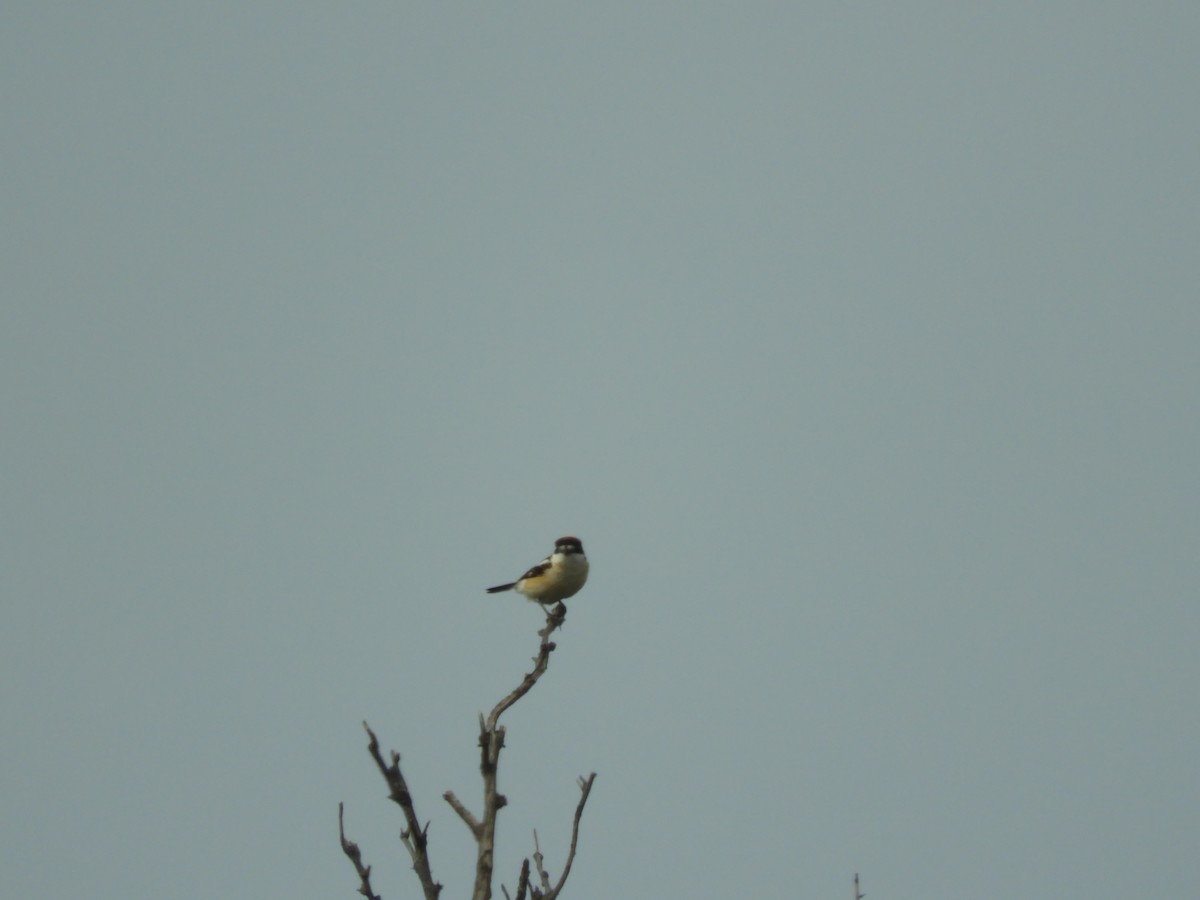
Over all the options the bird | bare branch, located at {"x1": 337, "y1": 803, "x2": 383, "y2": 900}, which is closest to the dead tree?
bare branch, located at {"x1": 337, "y1": 803, "x2": 383, "y2": 900}

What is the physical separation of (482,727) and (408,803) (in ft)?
2.15

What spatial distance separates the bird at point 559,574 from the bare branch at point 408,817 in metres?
8.70

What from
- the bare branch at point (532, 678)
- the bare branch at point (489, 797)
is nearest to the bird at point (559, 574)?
the bare branch at point (532, 678)

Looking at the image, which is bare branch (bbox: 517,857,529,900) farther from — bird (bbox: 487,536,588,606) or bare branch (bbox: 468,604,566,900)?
bird (bbox: 487,536,588,606)

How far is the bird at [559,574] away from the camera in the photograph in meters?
15.4

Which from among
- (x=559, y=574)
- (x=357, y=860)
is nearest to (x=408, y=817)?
(x=357, y=860)

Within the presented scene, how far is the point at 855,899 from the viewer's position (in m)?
7.23

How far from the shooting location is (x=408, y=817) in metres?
6.56

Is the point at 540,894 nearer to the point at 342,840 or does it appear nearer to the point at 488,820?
the point at 488,820

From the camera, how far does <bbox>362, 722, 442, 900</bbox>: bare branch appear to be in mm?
6387

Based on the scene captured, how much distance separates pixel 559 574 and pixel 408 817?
887 cm

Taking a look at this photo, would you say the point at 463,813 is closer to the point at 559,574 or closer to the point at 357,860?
the point at 357,860

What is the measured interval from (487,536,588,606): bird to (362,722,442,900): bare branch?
8697 millimetres

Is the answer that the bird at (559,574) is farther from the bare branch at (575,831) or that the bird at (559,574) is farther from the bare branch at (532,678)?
the bare branch at (575,831)
